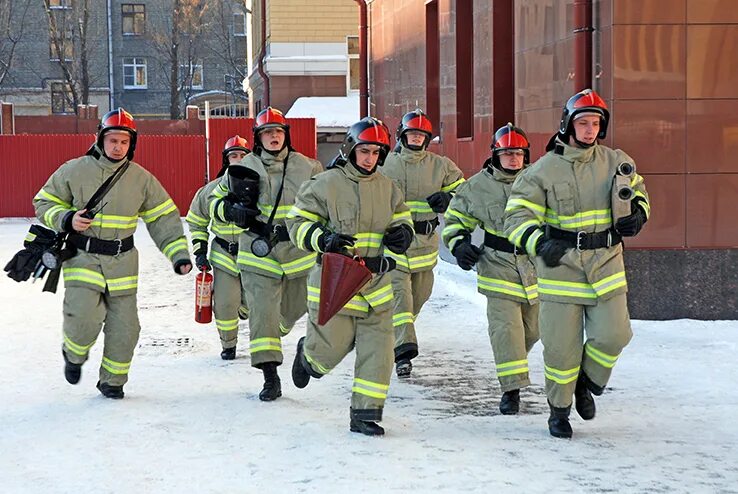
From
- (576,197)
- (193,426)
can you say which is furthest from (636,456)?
(193,426)

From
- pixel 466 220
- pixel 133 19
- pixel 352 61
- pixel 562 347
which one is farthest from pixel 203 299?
pixel 133 19

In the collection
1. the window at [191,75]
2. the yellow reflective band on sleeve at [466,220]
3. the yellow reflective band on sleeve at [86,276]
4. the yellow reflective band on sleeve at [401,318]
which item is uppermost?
the window at [191,75]

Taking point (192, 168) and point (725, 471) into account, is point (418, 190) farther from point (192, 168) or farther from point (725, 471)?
point (192, 168)

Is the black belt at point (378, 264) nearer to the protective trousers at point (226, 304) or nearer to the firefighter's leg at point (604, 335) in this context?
the firefighter's leg at point (604, 335)

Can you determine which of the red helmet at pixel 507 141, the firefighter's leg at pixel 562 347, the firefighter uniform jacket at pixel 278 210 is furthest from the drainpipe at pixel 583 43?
the firefighter's leg at pixel 562 347

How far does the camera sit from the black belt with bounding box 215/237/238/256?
10.7 m

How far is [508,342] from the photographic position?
343 inches

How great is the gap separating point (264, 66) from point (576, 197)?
30.6 m

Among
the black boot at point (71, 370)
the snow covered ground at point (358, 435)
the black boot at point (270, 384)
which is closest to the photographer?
the snow covered ground at point (358, 435)

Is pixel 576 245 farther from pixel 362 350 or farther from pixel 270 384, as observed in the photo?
pixel 270 384

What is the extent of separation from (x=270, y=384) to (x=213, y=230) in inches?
96.2

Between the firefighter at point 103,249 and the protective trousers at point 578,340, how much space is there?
2.81m

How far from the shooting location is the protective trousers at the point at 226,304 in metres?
10.8

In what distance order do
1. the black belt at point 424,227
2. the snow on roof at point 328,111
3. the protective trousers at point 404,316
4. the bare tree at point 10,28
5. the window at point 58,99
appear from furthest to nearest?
the window at point 58,99
the bare tree at point 10,28
the snow on roof at point 328,111
the black belt at point 424,227
the protective trousers at point 404,316
